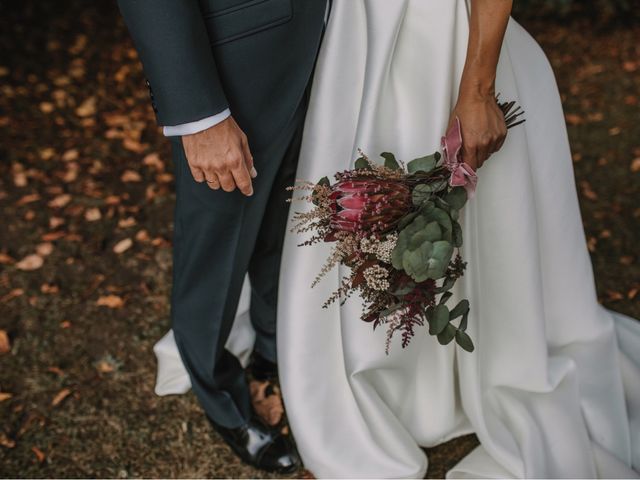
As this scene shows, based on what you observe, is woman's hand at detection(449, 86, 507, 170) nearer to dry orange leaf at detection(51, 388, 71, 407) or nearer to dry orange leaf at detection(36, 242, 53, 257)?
dry orange leaf at detection(51, 388, 71, 407)

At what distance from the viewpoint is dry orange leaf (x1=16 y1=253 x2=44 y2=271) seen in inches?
125

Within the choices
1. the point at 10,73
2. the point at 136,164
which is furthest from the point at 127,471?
the point at 10,73

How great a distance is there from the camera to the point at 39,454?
2373 mm

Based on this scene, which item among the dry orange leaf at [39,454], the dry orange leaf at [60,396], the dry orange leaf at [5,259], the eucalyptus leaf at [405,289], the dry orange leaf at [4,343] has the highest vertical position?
the eucalyptus leaf at [405,289]

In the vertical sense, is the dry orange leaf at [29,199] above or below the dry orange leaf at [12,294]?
above

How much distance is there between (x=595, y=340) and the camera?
7.70 feet

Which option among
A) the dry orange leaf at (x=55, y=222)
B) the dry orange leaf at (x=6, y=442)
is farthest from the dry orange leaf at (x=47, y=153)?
the dry orange leaf at (x=6, y=442)

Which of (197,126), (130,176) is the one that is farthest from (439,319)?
(130,176)

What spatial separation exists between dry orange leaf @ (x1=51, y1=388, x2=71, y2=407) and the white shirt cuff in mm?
1369

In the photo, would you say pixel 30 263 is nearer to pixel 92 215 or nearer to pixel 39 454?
pixel 92 215

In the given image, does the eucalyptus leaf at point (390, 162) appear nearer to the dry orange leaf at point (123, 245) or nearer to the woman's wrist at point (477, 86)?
the woman's wrist at point (477, 86)

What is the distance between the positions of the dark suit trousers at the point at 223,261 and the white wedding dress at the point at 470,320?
118 mm

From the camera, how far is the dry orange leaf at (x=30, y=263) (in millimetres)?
3164

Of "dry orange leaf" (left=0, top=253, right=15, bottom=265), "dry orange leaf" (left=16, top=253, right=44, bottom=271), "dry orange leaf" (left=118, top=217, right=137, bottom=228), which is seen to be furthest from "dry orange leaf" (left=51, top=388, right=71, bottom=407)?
"dry orange leaf" (left=118, top=217, right=137, bottom=228)
